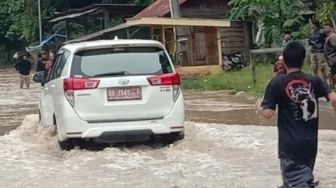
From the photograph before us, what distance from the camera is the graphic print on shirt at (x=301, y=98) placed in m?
6.17

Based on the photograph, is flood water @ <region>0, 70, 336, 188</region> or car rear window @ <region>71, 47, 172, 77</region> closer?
flood water @ <region>0, 70, 336, 188</region>

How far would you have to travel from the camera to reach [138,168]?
9.69 m

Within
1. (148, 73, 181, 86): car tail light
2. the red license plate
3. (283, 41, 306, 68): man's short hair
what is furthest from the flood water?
(283, 41, 306, 68): man's short hair

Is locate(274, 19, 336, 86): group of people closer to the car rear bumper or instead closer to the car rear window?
the car rear window

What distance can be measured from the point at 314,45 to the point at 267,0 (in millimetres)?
10014

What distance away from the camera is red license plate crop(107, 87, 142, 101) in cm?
1066

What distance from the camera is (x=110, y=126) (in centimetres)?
1066

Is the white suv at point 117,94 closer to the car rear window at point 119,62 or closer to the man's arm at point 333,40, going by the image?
the car rear window at point 119,62

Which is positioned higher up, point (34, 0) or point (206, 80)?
point (34, 0)

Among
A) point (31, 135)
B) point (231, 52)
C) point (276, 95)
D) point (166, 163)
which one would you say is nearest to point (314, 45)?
point (31, 135)

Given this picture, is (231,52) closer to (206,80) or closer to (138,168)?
(206,80)

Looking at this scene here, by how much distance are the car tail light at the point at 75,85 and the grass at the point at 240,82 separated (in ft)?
35.7

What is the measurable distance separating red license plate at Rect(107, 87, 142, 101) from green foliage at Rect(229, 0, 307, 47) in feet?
59.1

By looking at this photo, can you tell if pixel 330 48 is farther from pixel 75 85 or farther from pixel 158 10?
pixel 158 10
